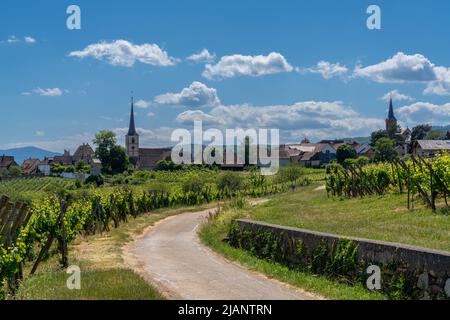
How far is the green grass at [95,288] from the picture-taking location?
913 cm

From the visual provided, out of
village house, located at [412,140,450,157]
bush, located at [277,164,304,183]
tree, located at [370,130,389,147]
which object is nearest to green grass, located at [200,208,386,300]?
bush, located at [277,164,304,183]

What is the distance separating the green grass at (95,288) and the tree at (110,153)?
93967 millimetres

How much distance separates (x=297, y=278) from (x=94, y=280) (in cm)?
436

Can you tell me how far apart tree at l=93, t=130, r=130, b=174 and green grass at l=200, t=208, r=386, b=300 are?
3480 inches

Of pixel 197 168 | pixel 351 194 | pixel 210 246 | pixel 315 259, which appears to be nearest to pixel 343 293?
pixel 315 259

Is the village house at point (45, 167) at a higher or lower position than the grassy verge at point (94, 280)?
lower

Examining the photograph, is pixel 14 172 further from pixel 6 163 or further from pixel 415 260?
pixel 415 260

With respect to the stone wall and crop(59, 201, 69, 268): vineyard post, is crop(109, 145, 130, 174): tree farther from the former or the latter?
the stone wall

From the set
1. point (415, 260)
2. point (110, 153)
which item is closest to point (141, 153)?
point (110, 153)

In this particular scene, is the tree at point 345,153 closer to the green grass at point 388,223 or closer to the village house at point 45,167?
the green grass at point 388,223

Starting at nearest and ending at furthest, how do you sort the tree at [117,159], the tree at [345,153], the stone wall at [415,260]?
the stone wall at [415,260] < the tree at [345,153] < the tree at [117,159]

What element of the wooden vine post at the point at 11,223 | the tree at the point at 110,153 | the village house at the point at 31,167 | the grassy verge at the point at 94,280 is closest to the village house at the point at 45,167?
the village house at the point at 31,167
